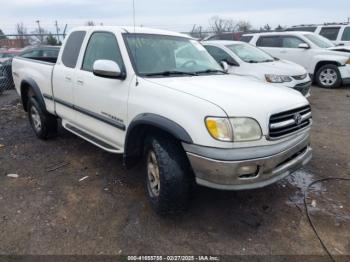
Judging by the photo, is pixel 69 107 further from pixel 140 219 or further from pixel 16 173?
pixel 140 219

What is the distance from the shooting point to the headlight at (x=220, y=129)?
2.76m

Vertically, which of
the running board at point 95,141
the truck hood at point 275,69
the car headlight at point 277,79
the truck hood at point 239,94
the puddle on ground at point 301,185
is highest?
the truck hood at point 239,94

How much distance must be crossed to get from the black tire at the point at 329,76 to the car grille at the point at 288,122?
815cm

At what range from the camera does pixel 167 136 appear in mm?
3180

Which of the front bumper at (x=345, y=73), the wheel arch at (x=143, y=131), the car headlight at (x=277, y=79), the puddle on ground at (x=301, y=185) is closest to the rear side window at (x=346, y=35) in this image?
the front bumper at (x=345, y=73)

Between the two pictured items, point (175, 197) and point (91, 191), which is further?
point (91, 191)

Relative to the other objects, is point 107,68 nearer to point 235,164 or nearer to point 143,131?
point 143,131

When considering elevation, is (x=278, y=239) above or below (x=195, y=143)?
below

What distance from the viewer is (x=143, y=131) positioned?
346 cm

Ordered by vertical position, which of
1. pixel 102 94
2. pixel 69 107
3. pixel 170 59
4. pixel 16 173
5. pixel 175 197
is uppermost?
pixel 170 59

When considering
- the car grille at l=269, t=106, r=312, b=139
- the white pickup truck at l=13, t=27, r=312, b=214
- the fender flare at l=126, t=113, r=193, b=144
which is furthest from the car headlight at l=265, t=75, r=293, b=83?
the fender flare at l=126, t=113, r=193, b=144

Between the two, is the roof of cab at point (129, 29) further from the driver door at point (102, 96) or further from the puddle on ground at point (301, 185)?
the puddle on ground at point (301, 185)

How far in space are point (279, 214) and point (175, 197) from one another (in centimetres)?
117

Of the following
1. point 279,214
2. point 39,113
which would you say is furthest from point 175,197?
point 39,113
